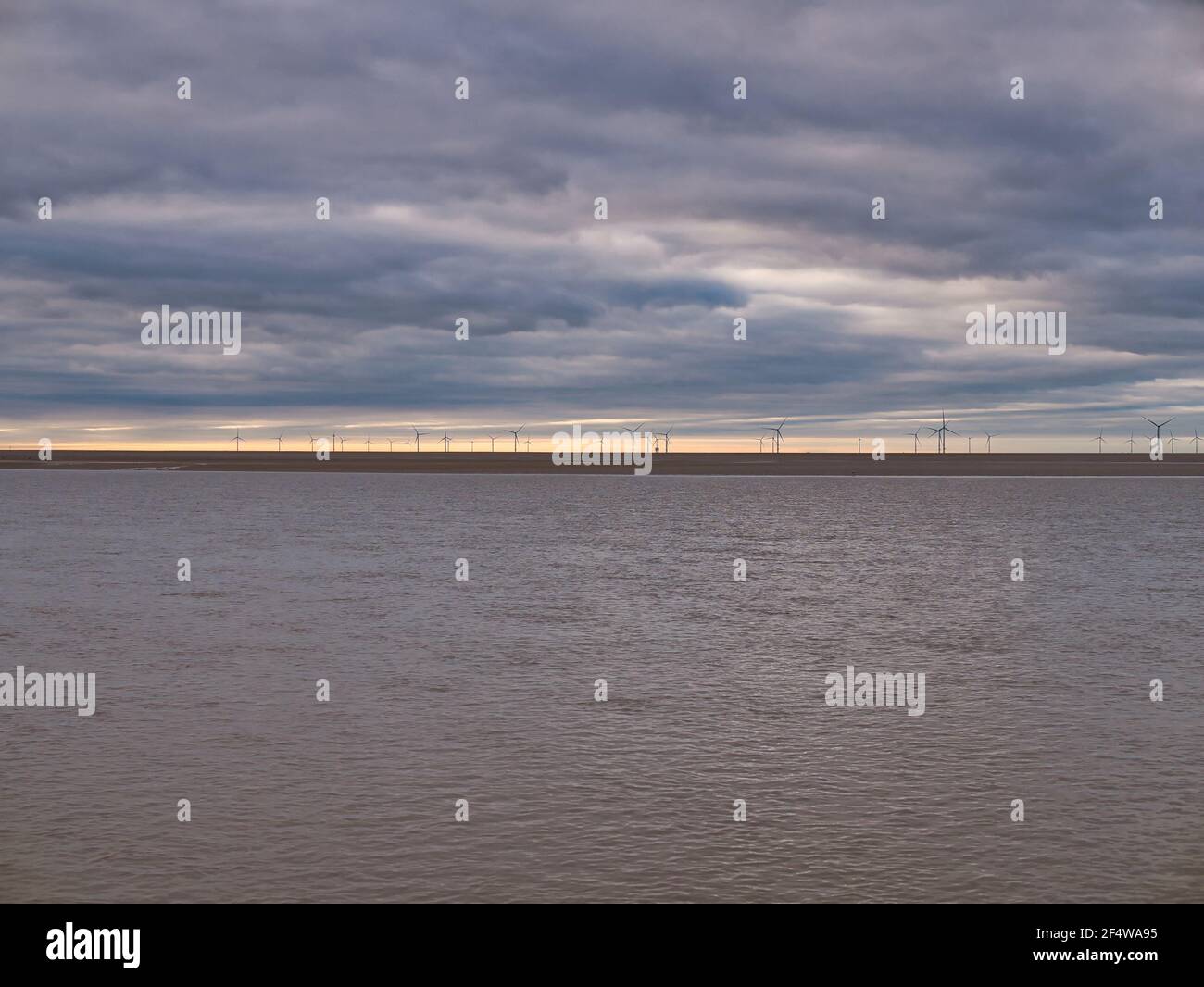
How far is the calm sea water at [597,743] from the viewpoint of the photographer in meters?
15.4

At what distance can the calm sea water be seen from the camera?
50.6 feet

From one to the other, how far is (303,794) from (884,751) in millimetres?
10936

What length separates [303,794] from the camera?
1900cm
